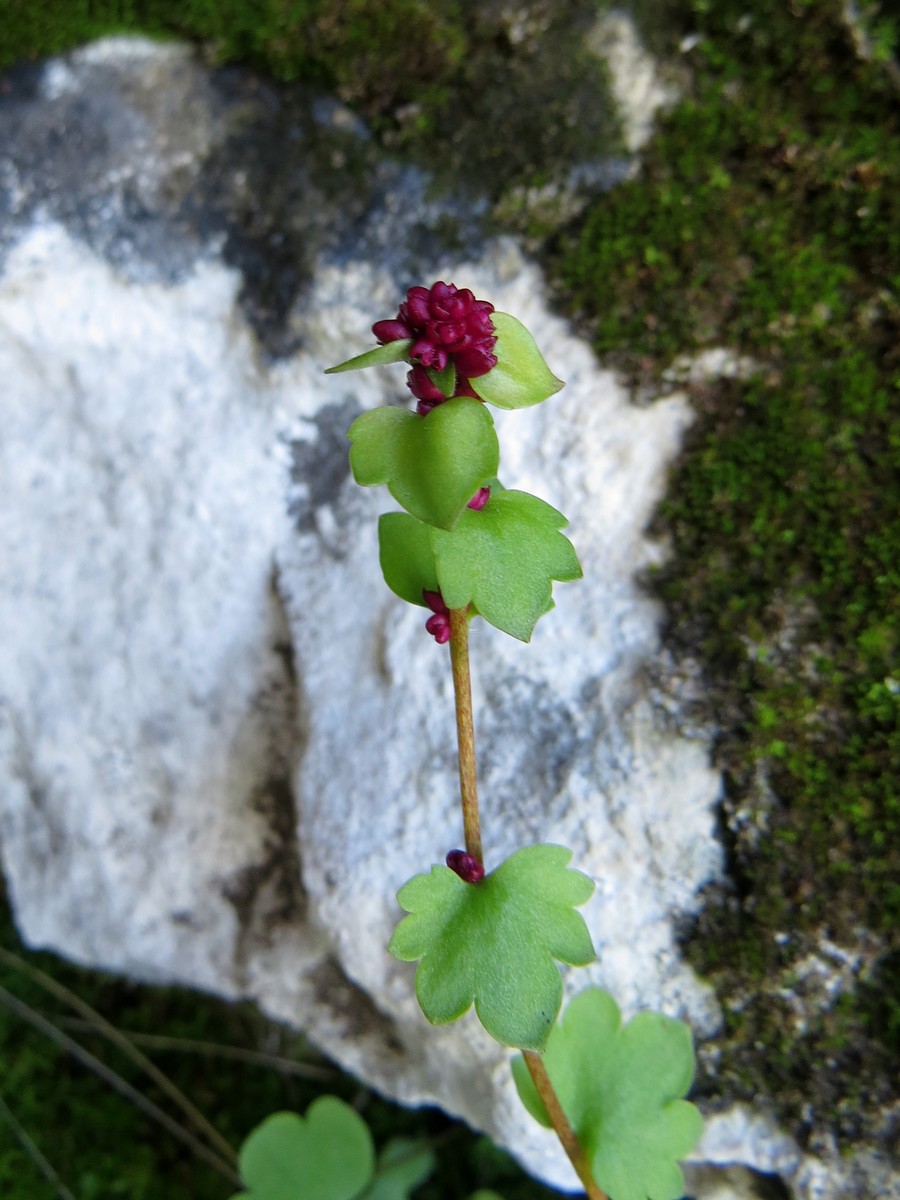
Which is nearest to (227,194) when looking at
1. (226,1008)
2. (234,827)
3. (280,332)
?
(280,332)

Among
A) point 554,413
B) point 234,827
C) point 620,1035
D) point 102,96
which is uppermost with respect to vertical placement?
point 102,96

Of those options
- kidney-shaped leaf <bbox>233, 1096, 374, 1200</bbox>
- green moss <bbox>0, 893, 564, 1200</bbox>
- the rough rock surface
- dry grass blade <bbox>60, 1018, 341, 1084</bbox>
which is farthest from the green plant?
dry grass blade <bbox>60, 1018, 341, 1084</bbox>

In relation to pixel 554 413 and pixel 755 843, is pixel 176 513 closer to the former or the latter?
pixel 554 413

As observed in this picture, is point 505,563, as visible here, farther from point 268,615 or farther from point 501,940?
point 268,615

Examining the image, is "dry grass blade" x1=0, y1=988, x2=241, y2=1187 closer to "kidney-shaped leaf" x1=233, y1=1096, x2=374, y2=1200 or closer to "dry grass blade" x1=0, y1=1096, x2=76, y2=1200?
"dry grass blade" x1=0, y1=1096, x2=76, y2=1200

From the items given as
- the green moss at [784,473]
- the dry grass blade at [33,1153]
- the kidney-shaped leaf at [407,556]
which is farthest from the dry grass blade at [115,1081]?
the kidney-shaped leaf at [407,556]

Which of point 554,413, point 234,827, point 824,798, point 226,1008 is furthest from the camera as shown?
point 226,1008

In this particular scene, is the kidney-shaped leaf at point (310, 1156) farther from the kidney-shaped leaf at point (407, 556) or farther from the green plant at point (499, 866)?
the kidney-shaped leaf at point (407, 556)
